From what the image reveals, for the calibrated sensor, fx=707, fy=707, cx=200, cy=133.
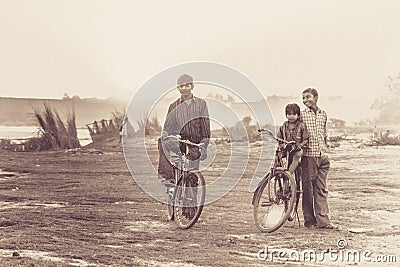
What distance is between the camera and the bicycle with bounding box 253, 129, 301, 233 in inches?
159

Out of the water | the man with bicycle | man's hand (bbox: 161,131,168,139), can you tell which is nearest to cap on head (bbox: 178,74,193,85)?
the man with bicycle

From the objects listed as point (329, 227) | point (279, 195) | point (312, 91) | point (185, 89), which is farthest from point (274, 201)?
point (185, 89)

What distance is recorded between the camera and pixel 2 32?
4418 mm

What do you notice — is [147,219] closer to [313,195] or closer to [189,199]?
[189,199]

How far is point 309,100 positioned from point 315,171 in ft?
1.37

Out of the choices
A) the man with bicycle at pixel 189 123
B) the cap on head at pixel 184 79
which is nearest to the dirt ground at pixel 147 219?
the man with bicycle at pixel 189 123

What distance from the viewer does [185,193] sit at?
4.15 metres

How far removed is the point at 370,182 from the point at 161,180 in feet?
4.09

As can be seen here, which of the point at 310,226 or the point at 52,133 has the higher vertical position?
the point at 52,133

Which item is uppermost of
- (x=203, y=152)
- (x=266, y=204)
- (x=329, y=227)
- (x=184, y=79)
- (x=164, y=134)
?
(x=184, y=79)

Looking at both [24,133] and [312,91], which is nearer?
[312,91]

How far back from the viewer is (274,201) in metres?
4.08

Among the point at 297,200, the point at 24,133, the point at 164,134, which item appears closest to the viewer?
the point at 297,200

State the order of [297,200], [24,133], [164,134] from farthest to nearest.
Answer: [24,133], [164,134], [297,200]
